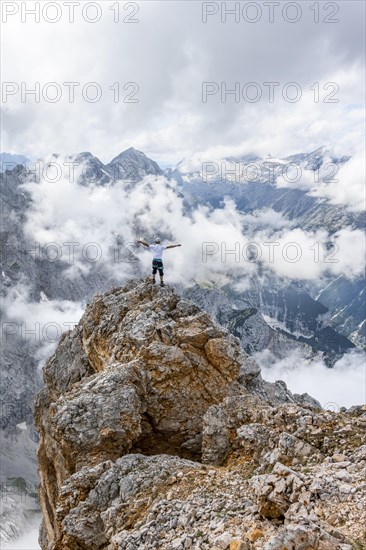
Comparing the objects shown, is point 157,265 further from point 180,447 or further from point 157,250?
point 180,447

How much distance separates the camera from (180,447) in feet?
124

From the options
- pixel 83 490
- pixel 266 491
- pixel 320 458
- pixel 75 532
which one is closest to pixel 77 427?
pixel 83 490

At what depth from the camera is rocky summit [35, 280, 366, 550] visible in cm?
Answer: 1681

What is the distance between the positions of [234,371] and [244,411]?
9.35 m

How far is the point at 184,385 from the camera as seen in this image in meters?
40.9

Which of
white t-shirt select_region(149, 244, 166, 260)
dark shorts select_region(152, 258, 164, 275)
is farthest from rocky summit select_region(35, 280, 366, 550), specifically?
white t-shirt select_region(149, 244, 166, 260)

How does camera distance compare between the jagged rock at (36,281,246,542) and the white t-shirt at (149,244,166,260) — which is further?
the white t-shirt at (149,244,166,260)

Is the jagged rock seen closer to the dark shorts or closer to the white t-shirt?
the dark shorts

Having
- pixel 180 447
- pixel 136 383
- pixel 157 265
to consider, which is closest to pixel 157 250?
pixel 157 265

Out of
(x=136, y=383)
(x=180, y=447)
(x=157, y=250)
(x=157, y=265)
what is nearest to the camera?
(x=180, y=447)

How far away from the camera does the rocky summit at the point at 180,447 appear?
16812mm

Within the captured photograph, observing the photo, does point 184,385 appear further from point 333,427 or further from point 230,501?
point 230,501

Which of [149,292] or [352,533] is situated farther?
[149,292]

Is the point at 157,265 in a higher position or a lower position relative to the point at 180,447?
higher
